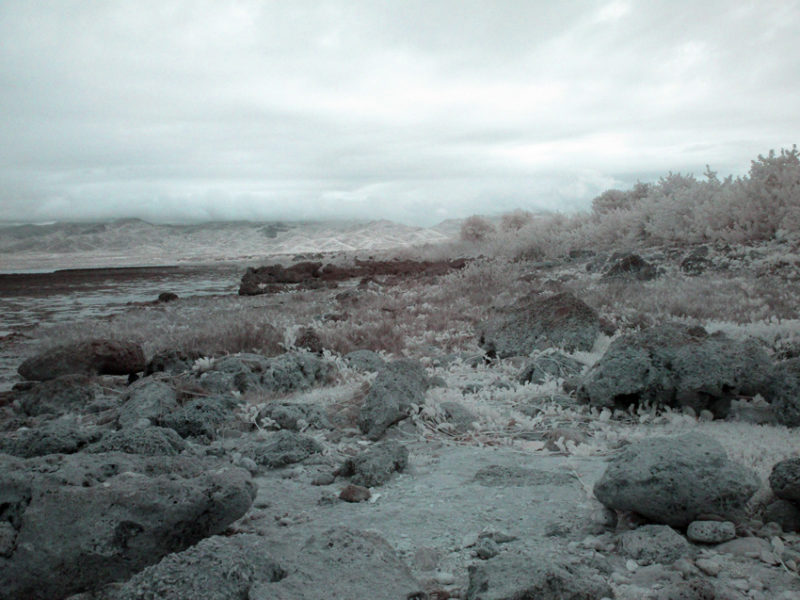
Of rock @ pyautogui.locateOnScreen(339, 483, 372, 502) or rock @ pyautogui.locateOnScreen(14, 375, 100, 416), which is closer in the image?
rock @ pyautogui.locateOnScreen(339, 483, 372, 502)

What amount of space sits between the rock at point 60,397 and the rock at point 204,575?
13.0 feet

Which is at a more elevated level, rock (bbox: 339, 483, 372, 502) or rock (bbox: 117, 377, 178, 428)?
rock (bbox: 117, 377, 178, 428)

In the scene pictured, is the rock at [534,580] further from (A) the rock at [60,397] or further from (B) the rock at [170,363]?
(B) the rock at [170,363]

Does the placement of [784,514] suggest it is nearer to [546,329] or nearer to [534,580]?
[534,580]

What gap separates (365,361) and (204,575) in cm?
434

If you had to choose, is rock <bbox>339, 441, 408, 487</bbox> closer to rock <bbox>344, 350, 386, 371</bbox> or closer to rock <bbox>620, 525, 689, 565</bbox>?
rock <bbox>620, 525, 689, 565</bbox>

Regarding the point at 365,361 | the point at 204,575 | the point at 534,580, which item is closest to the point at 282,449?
the point at 204,575

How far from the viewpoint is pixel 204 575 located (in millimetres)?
1700

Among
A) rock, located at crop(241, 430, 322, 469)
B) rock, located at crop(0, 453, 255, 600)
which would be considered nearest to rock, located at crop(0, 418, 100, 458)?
rock, located at crop(241, 430, 322, 469)

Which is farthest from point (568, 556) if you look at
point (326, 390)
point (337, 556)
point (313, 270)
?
point (313, 270)

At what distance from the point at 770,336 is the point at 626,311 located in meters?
2.18

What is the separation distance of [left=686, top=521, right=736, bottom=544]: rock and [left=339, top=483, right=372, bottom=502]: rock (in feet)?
4.75

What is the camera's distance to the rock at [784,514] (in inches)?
90.2

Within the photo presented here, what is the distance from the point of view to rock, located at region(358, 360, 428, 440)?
4027 millimetres
